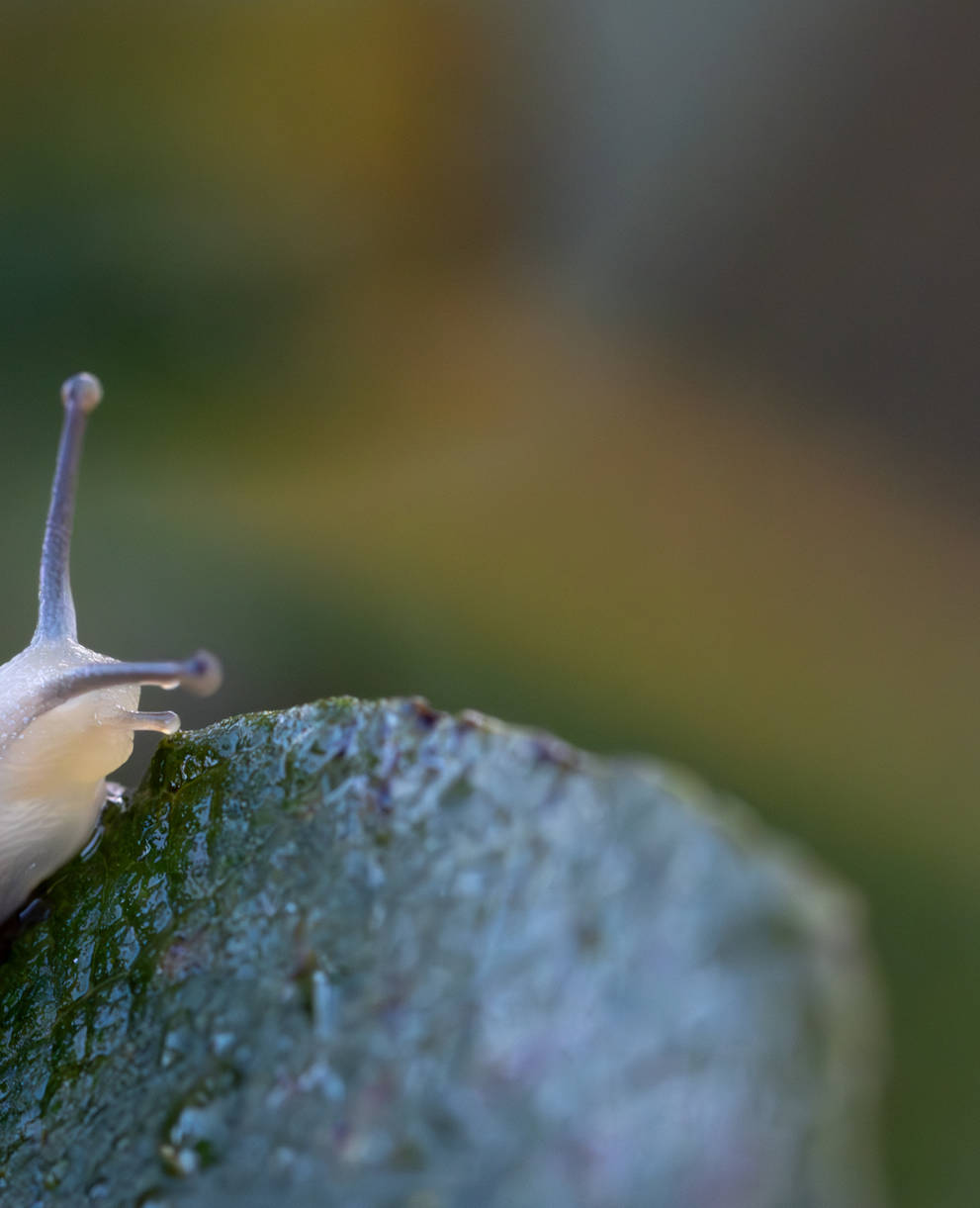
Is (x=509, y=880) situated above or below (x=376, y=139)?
below

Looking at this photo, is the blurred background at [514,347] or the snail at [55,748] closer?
the snail at [55,748]

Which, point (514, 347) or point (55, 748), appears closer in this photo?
point (55, 748)

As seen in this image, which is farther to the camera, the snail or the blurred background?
the blurred background

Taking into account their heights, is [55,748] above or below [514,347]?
below

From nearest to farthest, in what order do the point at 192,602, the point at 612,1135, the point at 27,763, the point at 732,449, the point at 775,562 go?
the point at 612,1135, the point at 27,763, the point at 775,562, the point at 192,602, the point at 732,449

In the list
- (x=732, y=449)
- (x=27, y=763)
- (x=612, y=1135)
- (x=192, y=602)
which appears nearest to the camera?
(x=612, y=1135)

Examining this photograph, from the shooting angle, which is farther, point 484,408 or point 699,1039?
point 484,408

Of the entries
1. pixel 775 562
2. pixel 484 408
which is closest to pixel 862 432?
pixel 775 562

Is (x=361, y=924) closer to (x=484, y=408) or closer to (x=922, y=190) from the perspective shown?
(x=484, y=408)
